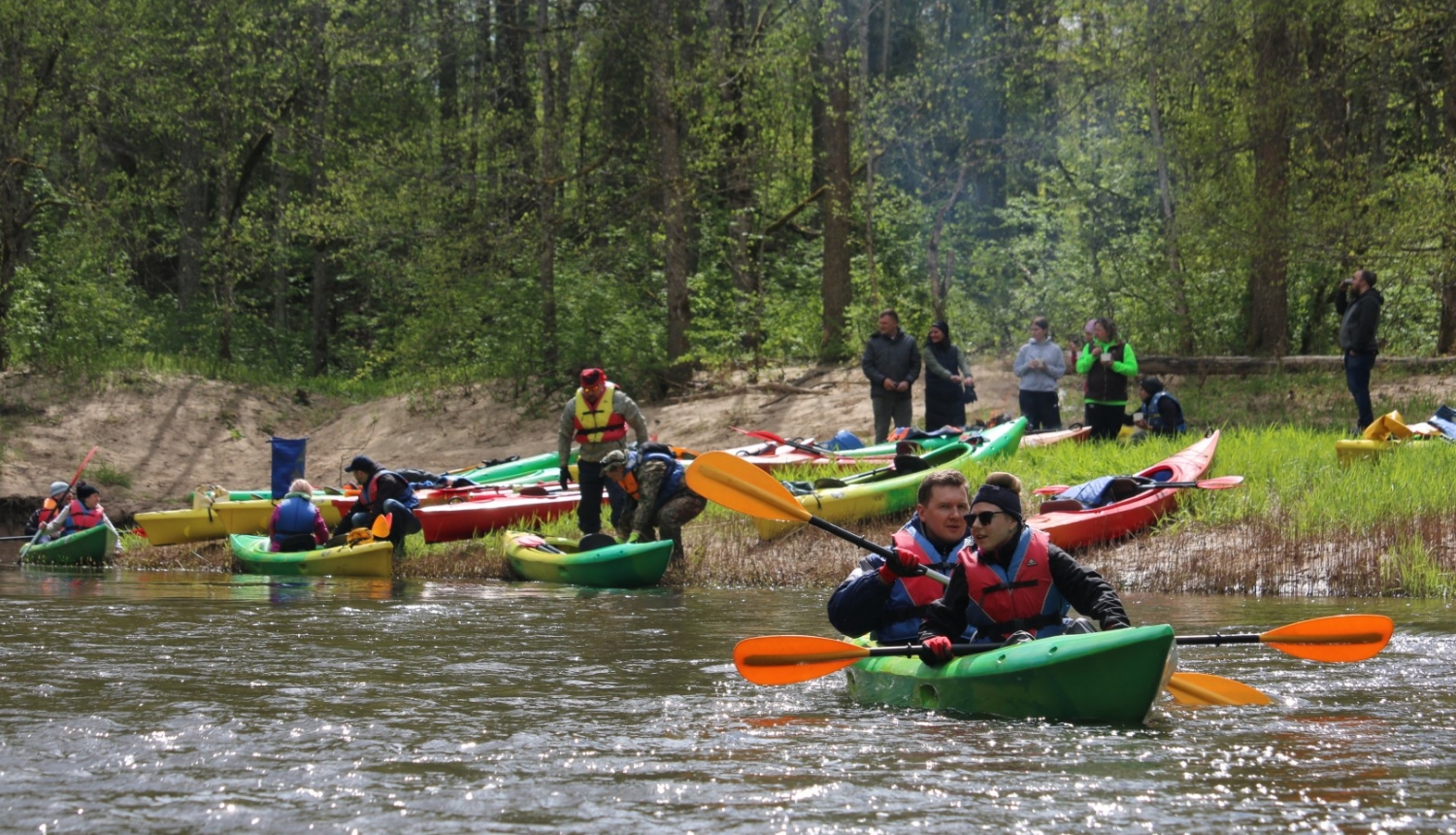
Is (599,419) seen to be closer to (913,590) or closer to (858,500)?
(858,500)

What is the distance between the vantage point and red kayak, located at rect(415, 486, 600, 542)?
13.8 meters

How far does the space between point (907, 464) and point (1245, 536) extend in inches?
114

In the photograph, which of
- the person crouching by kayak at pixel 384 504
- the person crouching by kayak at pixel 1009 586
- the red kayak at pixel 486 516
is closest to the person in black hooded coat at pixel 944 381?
the red kayak at pixel 486 516

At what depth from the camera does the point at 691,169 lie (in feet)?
64.7

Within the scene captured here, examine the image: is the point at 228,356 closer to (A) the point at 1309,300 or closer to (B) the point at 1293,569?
(A) the point at 1309,300

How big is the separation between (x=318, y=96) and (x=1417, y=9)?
1668 cm

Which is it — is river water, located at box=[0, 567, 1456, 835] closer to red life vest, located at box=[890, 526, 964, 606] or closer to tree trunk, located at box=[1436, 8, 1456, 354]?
red life vest, located at box=[890, 526, 964, 606]

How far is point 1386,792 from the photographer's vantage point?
4496mm

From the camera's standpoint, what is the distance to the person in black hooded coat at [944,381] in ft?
47.4

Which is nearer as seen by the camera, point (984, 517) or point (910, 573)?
point (984, 517)

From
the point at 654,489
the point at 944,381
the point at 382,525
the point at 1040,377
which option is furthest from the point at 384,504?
the point at 1040,377

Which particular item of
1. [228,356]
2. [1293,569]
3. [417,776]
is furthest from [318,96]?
[417,776]

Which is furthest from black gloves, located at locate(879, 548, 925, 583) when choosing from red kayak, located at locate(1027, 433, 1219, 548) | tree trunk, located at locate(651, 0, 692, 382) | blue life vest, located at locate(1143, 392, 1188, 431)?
tree trunk, located at locate(651, 0, 692, 382)

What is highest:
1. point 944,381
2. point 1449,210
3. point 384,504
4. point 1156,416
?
point 1449,210
